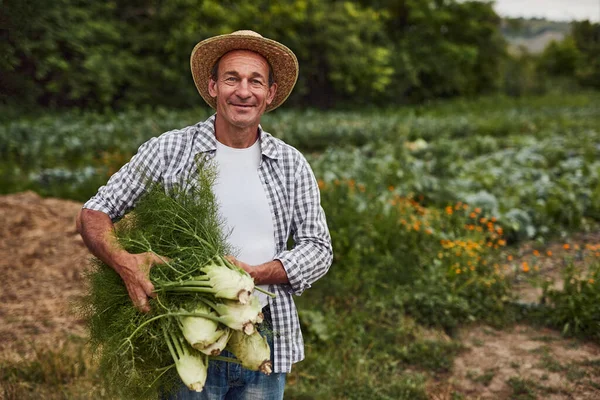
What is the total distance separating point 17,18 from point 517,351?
4.36 m

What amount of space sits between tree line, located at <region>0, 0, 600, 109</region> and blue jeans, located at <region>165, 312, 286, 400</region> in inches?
229

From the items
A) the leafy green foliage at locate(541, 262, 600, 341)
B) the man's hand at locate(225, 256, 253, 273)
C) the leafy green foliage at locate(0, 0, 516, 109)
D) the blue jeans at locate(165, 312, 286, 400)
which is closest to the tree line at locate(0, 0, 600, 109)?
the leafy green foliage at locate(0, 0, 516, 109)

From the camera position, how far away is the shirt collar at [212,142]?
2309 millimetres

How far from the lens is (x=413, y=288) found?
5.47 meters

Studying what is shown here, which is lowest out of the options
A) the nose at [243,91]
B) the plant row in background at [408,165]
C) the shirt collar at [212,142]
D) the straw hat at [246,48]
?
the plant row in background at [408,165]

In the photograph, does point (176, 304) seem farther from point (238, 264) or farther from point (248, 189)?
point (248, 189)

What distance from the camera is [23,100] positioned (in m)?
4.95

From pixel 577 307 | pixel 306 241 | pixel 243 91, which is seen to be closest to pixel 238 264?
pixel 306 241

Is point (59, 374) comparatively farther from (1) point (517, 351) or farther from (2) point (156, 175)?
(1) point (517, 351)

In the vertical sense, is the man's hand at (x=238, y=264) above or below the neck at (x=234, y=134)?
below

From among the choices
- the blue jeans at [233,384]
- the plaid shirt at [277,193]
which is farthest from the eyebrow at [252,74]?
the blue jeans at [233,384]

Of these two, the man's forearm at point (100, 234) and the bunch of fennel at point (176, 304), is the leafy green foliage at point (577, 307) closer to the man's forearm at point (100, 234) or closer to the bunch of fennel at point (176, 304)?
the bunch of fennel at point (176, 304)

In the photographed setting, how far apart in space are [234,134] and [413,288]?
11.7 ft

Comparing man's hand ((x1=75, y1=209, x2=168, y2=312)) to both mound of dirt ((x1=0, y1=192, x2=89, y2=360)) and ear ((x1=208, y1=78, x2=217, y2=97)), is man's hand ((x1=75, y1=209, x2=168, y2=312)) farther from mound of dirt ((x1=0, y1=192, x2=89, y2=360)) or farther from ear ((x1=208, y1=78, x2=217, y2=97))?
mound of dirt ((x1=0, y1=192, x2=89, y2=360))
